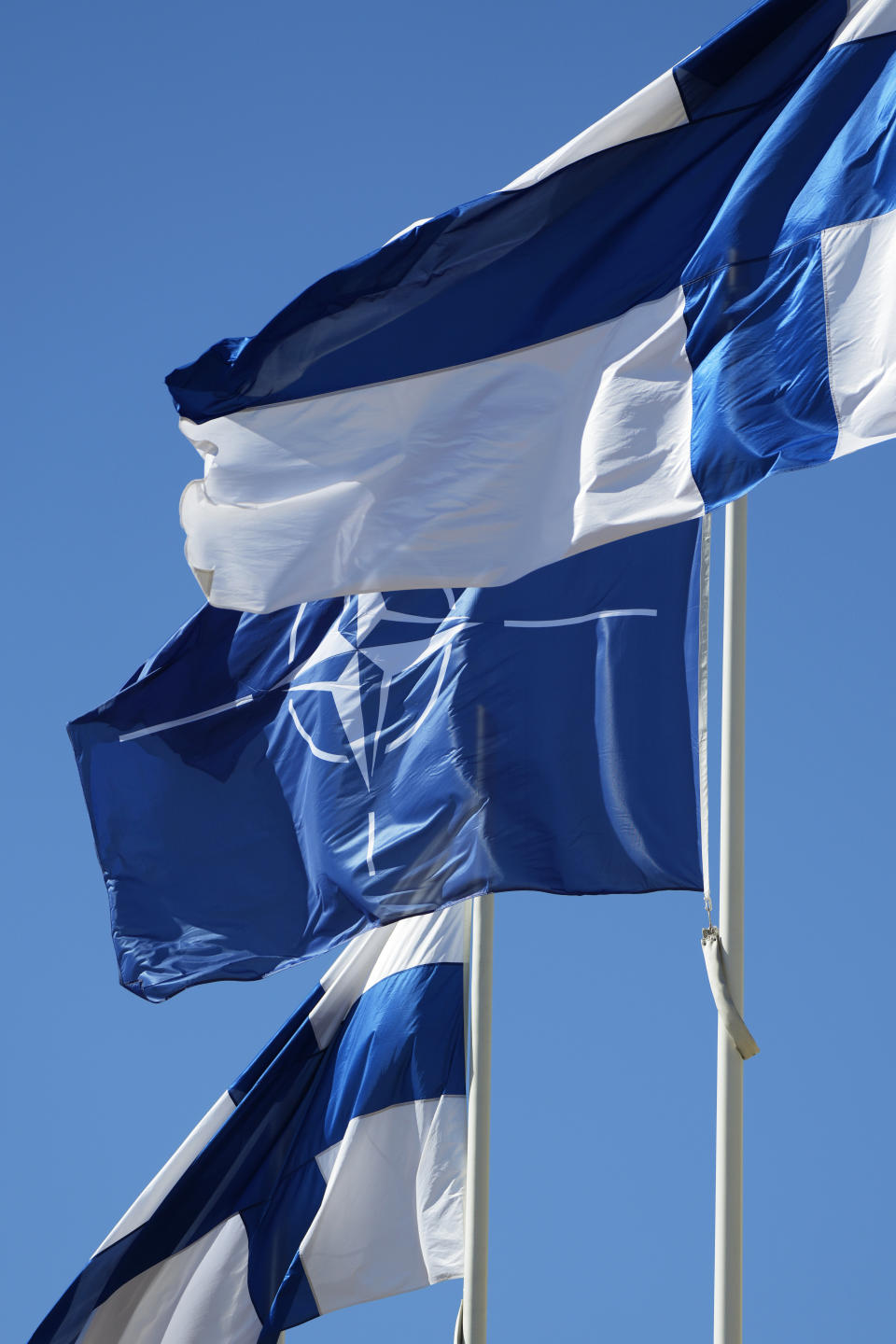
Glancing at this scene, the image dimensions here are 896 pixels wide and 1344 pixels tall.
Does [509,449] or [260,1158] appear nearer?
[509,449]

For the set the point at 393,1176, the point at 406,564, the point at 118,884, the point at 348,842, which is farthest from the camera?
the point at 393,1176

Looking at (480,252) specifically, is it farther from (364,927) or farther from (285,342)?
(364,927)

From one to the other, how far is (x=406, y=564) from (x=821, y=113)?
2966 millimetres

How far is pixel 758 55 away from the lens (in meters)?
9.54

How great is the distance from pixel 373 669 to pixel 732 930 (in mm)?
2731

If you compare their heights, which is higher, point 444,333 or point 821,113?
point 821,113

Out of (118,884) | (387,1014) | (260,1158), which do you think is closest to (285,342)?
(118,884)

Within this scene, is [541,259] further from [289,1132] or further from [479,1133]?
[289,1132]

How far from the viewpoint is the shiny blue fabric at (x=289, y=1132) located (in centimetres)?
1452

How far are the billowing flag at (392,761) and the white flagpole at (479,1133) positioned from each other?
6.92ft

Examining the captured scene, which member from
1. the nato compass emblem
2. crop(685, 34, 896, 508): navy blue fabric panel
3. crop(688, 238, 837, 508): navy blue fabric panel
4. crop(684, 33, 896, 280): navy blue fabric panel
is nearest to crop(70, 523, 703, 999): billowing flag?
the nato compass emblem

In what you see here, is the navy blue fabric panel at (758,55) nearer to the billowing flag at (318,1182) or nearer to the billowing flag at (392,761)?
the billowing flag at (392,761)

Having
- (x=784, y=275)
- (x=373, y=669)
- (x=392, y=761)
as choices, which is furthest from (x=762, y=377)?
(x=373, y=669)

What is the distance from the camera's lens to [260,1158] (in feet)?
48.9
